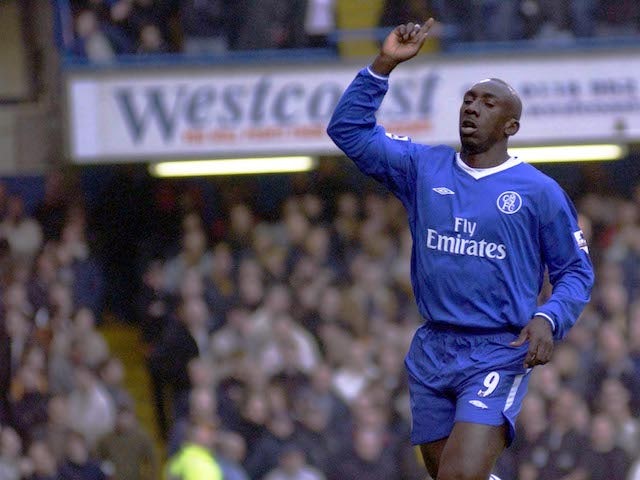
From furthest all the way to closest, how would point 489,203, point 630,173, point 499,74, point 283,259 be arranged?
point 630,173, point 499,74, point 283,259, point 489,203

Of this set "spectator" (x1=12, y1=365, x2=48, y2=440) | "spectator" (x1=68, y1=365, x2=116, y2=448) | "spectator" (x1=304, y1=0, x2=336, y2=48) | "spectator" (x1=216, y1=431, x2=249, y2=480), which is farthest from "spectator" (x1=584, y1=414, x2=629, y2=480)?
"spectator" (x1=304, y1=0, x2=336, y2=48)

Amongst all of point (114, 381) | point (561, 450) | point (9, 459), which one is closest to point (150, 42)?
point (114, 381)

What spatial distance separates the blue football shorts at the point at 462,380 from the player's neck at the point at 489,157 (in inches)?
27.0

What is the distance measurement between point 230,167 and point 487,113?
346 inches

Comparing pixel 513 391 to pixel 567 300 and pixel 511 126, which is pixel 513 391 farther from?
pixel 511 126

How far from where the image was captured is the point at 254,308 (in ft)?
41.7

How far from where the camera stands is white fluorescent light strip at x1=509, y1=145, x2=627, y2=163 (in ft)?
47.8

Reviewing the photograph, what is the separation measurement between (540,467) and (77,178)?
6095 millimetres

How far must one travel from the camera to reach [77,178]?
15.5 m

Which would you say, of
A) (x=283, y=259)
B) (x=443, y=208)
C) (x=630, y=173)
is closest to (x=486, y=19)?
(x=630, y=173)

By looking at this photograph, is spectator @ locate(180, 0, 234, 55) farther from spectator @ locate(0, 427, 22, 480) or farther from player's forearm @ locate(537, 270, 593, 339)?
player's forearm @ locate(537, 270, 593, 339)

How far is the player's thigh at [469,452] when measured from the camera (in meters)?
Result: 6.17

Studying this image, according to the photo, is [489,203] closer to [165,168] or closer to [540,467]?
[540,467]

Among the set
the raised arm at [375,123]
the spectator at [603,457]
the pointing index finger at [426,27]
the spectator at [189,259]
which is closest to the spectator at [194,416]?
the spectator at [189,259]
